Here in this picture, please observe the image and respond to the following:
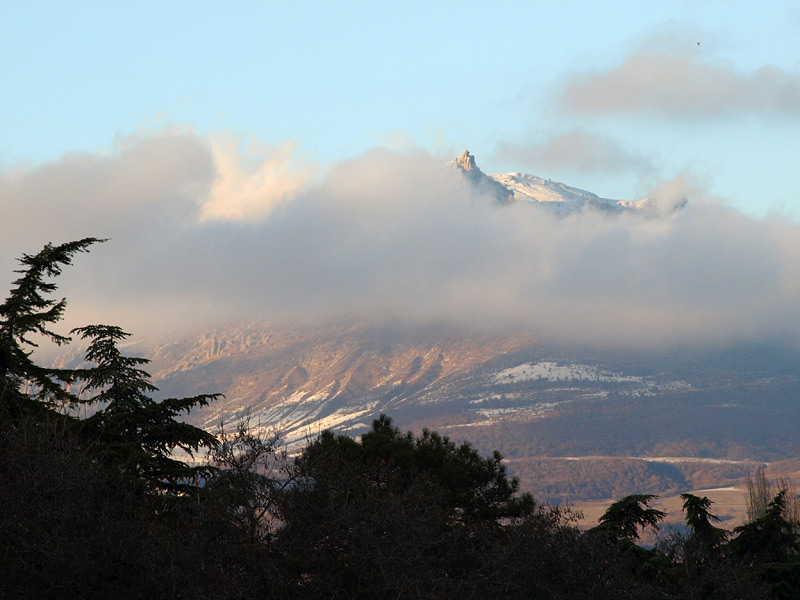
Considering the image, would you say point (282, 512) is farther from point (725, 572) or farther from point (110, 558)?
point (725, 572)

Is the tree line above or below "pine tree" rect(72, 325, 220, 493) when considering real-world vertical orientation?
below

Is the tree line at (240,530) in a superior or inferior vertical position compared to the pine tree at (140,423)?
inferior

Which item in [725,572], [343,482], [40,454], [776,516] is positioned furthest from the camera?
[776,516]

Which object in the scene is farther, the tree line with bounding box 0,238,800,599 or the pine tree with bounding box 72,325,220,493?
the pine tree with bounding box 72,325,220,493

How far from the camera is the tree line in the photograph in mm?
26266

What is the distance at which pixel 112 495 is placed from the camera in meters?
30.9

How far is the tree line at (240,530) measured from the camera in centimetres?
2627

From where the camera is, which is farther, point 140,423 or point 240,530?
point 140,423

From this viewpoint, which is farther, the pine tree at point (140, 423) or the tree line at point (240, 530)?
the pine tree at point (140, 423)

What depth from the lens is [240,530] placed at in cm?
2823

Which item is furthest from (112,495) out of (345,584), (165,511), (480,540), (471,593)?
(480,540)

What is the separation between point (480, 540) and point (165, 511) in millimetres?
12498

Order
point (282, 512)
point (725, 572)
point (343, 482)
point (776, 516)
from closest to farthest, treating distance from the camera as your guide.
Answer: point (282, 512) < point (343, 482) < point (725, 572) < point (776, 516)

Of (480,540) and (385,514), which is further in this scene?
(480,540)
